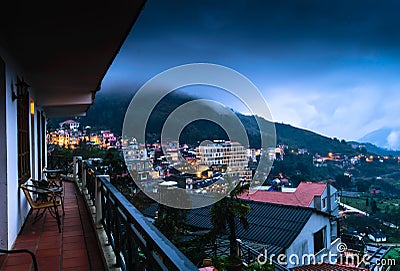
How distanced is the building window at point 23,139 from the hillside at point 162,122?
2.36 m

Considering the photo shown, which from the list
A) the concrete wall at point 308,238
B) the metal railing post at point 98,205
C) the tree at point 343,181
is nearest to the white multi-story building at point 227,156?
the concrete wall at point 308,238

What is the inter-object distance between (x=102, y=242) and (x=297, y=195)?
41.7ft

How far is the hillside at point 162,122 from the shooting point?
8.51 m

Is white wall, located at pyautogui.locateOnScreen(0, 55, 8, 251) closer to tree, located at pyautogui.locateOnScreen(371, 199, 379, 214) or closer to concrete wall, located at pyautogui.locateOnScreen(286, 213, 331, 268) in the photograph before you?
concrete wall, located at pyautogui.locateOnScreen(286, 213, 331, 268)

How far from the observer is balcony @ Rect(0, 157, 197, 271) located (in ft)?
3.92

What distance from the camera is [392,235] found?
1291 centimetres

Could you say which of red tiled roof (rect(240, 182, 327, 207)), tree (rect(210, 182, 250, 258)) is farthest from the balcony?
red tiled roof (rect(240, 182, 327, 207))

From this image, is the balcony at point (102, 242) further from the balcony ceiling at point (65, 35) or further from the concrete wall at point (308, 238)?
the concrete wall at point (308, 238)

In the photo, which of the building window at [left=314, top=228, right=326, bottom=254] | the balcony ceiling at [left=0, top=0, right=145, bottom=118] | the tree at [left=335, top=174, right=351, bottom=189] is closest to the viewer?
the balcony ceiling at [left=0, top=0, right=145, bottom=118]

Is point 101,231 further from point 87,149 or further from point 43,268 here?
point 87,149

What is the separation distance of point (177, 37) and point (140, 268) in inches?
689

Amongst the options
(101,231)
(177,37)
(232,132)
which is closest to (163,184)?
(232,132)

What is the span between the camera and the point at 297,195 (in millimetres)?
14383

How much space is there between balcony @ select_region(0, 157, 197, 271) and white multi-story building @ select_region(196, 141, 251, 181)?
4.34 m
